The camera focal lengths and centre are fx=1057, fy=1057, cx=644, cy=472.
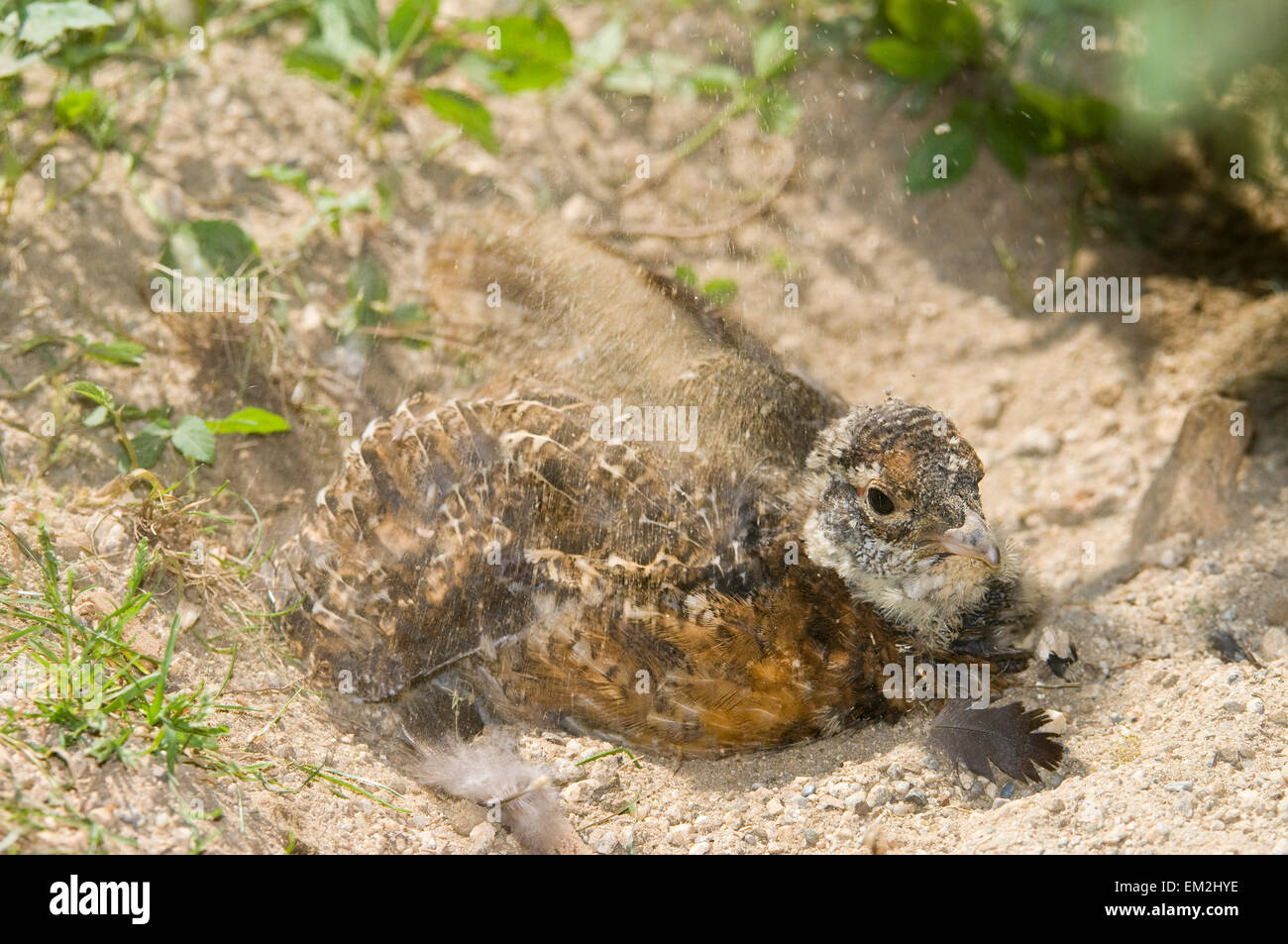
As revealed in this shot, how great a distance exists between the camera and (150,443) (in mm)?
3959

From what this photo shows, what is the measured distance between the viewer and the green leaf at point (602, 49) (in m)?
5.75

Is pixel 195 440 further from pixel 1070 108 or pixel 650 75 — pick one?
pixel 1070 108

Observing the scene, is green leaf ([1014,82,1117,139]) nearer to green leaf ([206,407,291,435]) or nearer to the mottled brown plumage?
the mottled brown plumage

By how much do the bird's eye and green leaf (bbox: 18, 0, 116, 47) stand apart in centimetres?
338

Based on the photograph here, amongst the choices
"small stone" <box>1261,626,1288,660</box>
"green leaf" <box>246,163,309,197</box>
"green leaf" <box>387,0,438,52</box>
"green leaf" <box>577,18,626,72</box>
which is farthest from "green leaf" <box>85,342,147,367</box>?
"small stone" <box>1261,626,1288,660</box>

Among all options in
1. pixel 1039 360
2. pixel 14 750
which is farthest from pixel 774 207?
pixel 14 750

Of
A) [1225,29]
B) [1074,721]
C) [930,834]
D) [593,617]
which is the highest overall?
[1225,29]

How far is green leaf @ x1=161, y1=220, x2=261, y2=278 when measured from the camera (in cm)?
449

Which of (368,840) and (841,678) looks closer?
(368,840)

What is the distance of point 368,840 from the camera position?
298 centimetres

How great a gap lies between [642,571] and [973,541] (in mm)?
1017

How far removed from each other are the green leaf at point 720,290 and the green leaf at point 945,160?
958 millimetres

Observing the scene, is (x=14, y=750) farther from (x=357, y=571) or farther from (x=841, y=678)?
(x=841, y=678)

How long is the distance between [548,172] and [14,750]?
3.95 m
